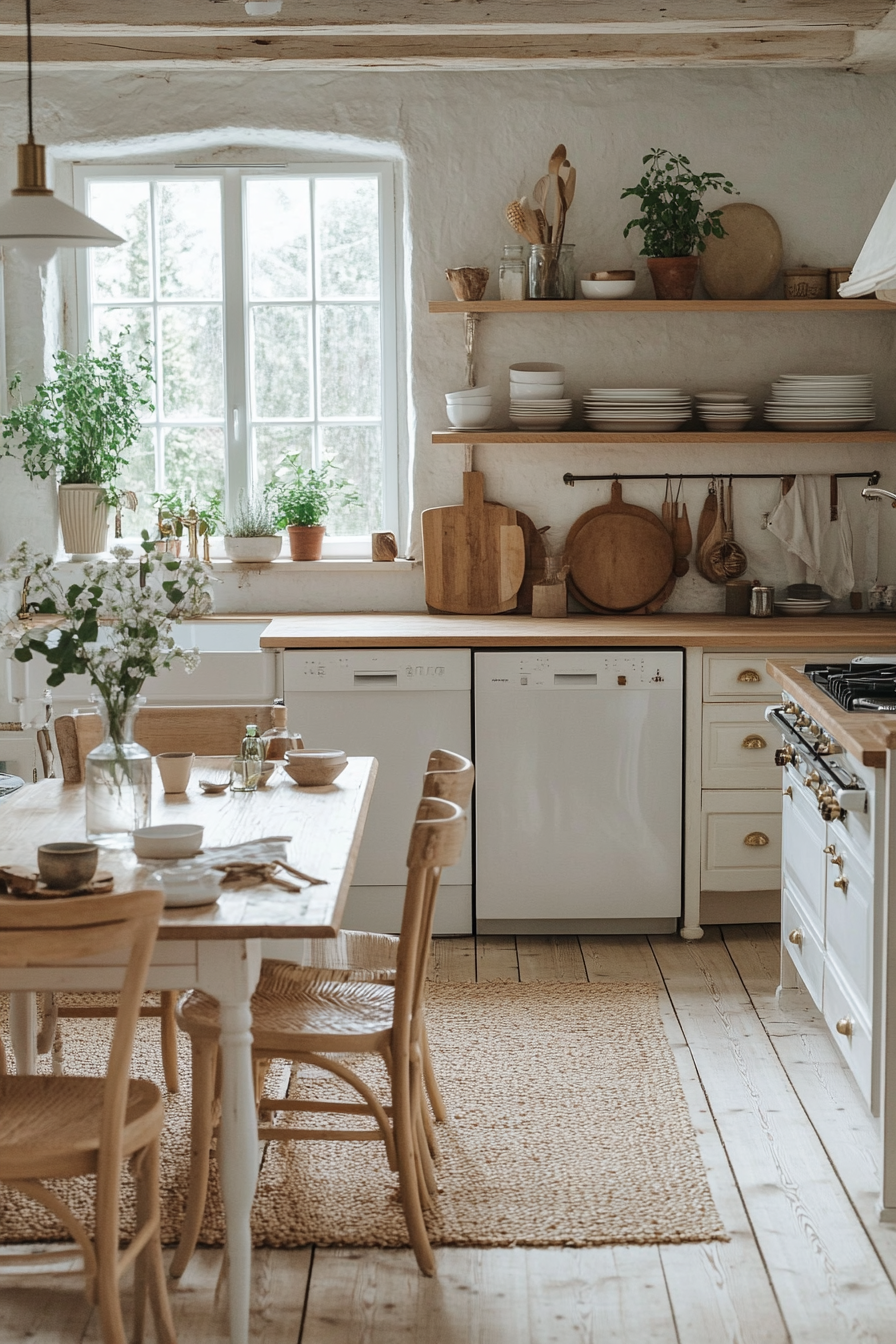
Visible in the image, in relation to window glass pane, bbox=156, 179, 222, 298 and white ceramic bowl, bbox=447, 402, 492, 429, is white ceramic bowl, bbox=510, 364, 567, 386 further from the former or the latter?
window glass pane, bbox=156, 179, 222, 298

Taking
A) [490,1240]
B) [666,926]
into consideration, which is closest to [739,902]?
[666,926]

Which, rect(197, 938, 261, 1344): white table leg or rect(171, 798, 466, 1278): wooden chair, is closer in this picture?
rect(197, 938, 261, 1344): white table leg

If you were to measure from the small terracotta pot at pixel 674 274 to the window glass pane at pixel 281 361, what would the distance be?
126 cm

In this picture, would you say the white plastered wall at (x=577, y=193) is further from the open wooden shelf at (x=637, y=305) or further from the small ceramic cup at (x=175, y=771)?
the small ceramic cup at (x=175, y=771)

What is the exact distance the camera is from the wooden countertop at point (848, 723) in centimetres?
266

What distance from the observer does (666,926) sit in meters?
4.43

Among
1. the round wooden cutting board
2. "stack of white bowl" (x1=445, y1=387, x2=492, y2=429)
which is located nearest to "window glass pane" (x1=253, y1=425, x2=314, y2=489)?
"stack of white bowl" (x1=445, y1=387, x2=492, y2=429)

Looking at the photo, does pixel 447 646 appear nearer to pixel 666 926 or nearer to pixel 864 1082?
pixel 666 926

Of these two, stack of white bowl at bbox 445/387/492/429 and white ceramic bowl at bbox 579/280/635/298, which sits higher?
white ceramic bowl at bbox 579/280/635/298

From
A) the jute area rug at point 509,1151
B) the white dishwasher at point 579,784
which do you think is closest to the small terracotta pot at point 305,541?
the white dishwasher at point 579,784

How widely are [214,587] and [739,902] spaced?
2.11 m

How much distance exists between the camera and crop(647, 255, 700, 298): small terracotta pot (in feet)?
15.1

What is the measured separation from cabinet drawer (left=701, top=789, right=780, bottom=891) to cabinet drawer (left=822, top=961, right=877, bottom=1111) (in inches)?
42.9

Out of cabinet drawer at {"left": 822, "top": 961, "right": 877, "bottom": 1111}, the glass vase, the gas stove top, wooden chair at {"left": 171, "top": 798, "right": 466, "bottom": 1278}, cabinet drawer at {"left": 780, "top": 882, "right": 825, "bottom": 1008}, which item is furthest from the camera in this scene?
cabinet drawer at {"left": 780, "top": 882, "right": 825, "bottom": 1008}
